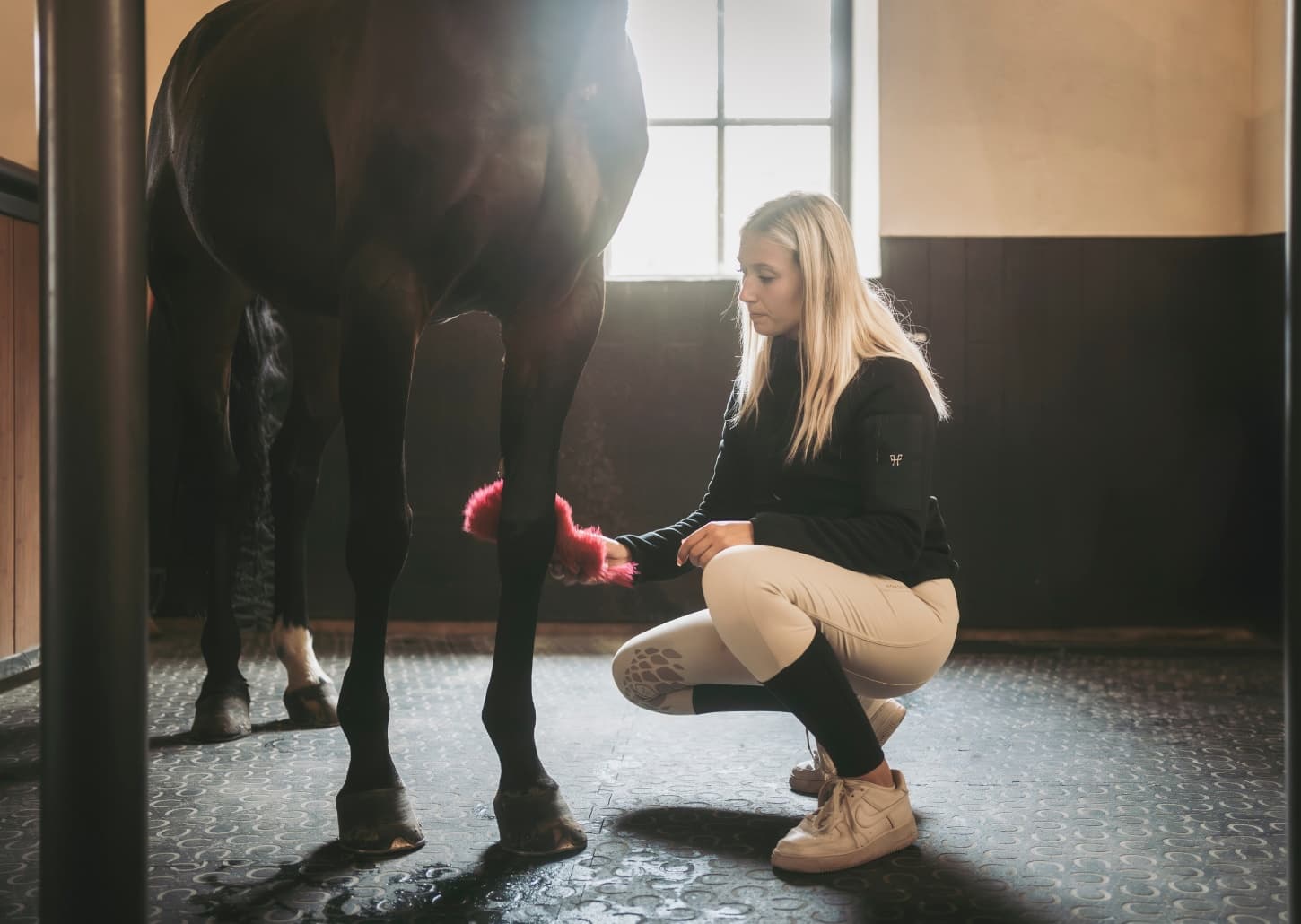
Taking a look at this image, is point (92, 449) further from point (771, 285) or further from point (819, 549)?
point (771, 285)

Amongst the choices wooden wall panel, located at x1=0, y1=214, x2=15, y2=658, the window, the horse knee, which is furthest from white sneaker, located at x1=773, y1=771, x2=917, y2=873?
the window

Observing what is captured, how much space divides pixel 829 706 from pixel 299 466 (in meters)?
1.31

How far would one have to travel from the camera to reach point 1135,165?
3.31 m

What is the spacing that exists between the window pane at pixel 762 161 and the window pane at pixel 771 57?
0.18 feet

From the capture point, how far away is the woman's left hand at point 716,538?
5.07ft

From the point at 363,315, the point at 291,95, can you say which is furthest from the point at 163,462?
the point at 363,315

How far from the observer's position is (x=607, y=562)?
165cm

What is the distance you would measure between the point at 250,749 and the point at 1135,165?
9.37ft

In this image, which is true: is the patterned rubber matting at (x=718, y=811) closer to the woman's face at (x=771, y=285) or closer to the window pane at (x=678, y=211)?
the woman's face at (x=771, y=285)

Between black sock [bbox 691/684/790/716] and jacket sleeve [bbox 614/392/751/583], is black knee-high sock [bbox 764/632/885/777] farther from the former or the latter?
jacket sleeve [bbox 614/392/751/583]

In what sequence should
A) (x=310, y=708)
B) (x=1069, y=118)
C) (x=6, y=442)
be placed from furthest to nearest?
(x=1069, y=118) → (x=6, y=442) → (x=310, y=708)

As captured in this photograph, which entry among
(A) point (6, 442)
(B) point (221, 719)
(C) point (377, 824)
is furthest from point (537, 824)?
(A) point (6, 442)

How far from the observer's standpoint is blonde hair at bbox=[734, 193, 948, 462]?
1.63 meters

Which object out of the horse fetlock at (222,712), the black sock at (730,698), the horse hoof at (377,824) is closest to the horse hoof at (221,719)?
the horse fetlock at (222,712)
